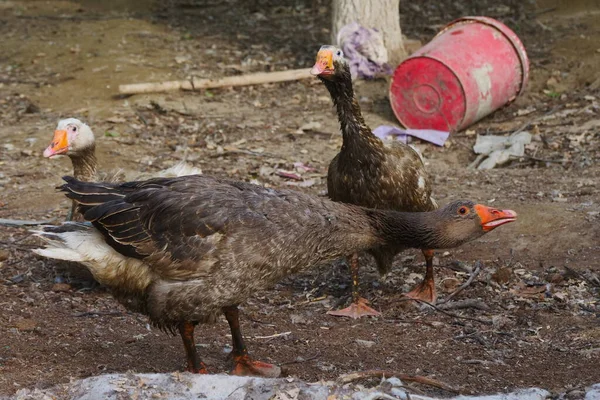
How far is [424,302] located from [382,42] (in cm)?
603

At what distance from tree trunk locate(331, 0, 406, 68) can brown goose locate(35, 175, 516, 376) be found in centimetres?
691

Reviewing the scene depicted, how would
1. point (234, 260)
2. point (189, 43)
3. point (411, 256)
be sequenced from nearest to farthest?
point (234, 260) → point (411, 256) → point (189, 43)

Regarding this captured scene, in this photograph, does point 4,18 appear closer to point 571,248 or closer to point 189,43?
point 189,43

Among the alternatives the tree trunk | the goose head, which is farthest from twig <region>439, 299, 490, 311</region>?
the tree trunk

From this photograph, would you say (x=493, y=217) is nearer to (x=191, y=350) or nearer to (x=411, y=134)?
(x=191, y=350)

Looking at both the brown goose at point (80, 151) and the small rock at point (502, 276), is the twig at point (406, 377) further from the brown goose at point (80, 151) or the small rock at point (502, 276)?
the brown goose at point (80, 151)

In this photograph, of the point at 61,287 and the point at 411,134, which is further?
the point at 411,134

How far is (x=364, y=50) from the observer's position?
11633 mm

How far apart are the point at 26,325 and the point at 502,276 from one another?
3.53 m

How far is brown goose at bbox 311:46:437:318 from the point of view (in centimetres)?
645

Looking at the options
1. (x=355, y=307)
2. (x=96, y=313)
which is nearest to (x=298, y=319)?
(x=355, y=307)

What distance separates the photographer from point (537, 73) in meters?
11.8

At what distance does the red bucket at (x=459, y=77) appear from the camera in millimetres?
9930

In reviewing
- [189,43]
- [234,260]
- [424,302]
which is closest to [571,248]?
[424,302]
